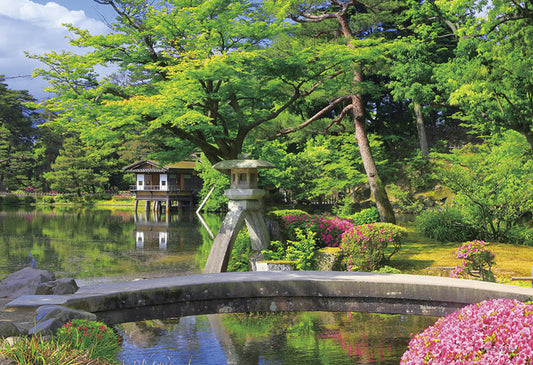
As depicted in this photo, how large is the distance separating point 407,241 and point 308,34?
1047cm

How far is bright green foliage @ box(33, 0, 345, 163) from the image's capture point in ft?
41.3

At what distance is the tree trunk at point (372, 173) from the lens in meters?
18.5

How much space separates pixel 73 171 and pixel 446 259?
44.0 meters

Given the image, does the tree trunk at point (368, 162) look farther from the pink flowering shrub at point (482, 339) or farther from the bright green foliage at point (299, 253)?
the pink flowering shrub at point (482, 339)

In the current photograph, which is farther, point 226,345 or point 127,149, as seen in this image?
point 127,149

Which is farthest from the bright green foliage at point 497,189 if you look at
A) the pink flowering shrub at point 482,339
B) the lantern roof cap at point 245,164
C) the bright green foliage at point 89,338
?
the bright green foliage at point 89,338

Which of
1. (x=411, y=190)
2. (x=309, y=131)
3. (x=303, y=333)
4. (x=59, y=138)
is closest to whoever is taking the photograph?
(x=303, y=333)

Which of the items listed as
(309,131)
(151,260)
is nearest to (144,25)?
(151,260)

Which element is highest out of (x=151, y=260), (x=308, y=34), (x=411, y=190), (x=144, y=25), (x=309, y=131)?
(x=308, y=34)

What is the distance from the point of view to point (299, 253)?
11.3 m

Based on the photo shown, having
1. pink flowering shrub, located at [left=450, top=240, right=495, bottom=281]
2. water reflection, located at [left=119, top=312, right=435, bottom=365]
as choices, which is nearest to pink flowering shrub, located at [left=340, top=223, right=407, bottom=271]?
pink flowering shrub, located at [left=450, top=240, right=495, bottom=281]

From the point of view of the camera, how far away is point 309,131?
21.2 metres

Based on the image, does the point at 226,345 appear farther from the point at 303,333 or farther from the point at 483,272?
the point at 483,272

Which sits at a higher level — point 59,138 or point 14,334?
point 59,138
